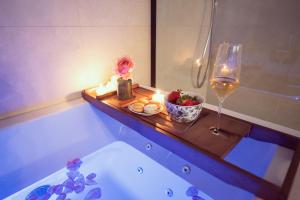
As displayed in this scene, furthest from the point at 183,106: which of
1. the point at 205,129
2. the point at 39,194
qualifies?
the point at 39,194

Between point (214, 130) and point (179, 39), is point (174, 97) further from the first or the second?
point (179, 39)

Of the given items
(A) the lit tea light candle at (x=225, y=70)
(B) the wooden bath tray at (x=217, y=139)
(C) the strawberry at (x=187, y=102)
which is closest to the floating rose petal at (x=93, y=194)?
(B) the wooden bath tray at (x=217, y=139)

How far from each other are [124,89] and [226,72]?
55 centimetres

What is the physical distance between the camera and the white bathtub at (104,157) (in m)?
0.81

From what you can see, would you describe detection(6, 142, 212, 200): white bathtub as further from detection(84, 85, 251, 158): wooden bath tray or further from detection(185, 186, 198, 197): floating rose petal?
detection(84, 85, 251, 158): wooden bath tray

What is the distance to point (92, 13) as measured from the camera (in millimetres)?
1130

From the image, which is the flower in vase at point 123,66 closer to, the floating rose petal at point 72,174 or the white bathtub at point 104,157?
the white bathtub at point 104,157

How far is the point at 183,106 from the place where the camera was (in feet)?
2.51

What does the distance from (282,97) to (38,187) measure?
5.13 feet

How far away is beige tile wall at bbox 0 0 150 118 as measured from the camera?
91 centimetres

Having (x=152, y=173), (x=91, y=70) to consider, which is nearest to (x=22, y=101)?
(x=91, y=70)

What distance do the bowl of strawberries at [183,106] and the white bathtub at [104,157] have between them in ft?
0.38

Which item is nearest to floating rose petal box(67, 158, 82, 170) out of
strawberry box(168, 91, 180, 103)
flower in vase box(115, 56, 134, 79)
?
flower in vase box(115, 56, 134, 79)

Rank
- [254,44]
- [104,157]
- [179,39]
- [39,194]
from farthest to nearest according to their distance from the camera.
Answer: [179,39] → [254,44] → [104,157] → [39,194]
